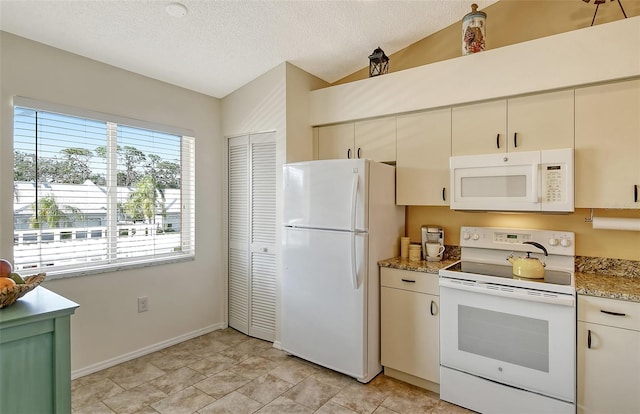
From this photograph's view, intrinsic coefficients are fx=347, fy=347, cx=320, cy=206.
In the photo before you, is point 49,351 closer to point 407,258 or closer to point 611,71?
point 407,258

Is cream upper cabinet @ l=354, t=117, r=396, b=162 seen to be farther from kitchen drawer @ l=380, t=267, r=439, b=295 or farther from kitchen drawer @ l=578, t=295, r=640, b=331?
kitchen drawer @ l=578, t=295, r=640, b=331

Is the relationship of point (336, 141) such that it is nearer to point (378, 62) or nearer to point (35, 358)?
point (378, 62)

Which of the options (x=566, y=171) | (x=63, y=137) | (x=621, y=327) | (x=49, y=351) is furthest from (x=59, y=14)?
(x=621, y=327)

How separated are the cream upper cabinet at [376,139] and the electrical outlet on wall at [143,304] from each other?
227 cm

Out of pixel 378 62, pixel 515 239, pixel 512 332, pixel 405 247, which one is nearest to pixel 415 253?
pixel 405 247

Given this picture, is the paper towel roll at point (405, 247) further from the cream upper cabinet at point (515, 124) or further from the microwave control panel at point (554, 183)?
the microwave control panel at point (554, 183)

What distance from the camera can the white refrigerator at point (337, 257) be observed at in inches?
101

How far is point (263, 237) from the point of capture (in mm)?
3389

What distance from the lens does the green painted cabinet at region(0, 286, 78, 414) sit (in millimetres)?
1369

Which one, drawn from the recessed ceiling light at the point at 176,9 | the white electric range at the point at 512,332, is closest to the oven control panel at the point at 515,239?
the white electric range at the point at 512,332

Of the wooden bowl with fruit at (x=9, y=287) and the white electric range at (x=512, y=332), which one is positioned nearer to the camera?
the wooden bowl with fruit at (x=9, y=287)

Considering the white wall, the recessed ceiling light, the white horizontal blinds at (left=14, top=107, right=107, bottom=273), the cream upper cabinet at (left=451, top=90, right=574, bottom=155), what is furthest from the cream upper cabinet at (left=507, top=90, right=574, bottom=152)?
the white horizontal blinds at (left=14, top=107, right=107, bottom=273)

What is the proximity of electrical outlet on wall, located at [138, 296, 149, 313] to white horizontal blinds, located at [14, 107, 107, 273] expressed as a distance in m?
0.50

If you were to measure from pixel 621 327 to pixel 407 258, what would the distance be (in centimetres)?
138
